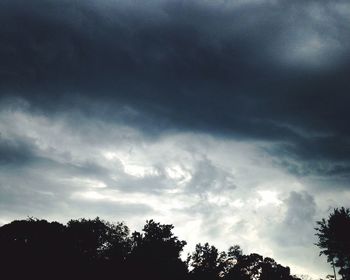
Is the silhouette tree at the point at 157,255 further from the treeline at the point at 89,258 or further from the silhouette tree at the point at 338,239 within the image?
the silhouette tree at the point at 338,239


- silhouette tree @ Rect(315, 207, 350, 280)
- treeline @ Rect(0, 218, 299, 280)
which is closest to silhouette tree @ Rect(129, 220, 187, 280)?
treeline @ Rect(0, 218, 299, 280)

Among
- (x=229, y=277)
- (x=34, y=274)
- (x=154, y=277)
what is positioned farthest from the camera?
(x=229, y=277)

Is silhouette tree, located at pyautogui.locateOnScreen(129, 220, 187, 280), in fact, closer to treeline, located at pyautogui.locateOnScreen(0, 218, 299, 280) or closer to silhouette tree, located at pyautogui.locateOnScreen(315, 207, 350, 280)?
treeline, located at pyautogui.locateOnScreen(0, 218, 299, 280)

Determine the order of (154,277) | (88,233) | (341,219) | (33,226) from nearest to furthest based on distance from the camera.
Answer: (154,277) → (341,219) → (33,226) → (88,233)

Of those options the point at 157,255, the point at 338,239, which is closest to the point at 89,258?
the point at 157,255

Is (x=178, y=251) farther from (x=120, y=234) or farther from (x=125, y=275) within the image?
(x=120, y=234)

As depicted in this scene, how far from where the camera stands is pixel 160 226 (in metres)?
56.8

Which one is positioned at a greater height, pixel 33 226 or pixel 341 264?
pixel 33 226

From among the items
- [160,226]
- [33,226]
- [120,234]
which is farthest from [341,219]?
[120,234]

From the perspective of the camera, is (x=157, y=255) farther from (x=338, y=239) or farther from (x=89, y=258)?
(x=338, y=239)

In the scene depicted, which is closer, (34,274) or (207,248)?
(34,274)

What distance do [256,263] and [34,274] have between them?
197 feet

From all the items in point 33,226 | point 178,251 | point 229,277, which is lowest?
point 229,277

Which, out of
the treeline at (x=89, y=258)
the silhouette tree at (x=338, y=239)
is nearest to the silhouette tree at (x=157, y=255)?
the treeline at (x=89, y=258)
